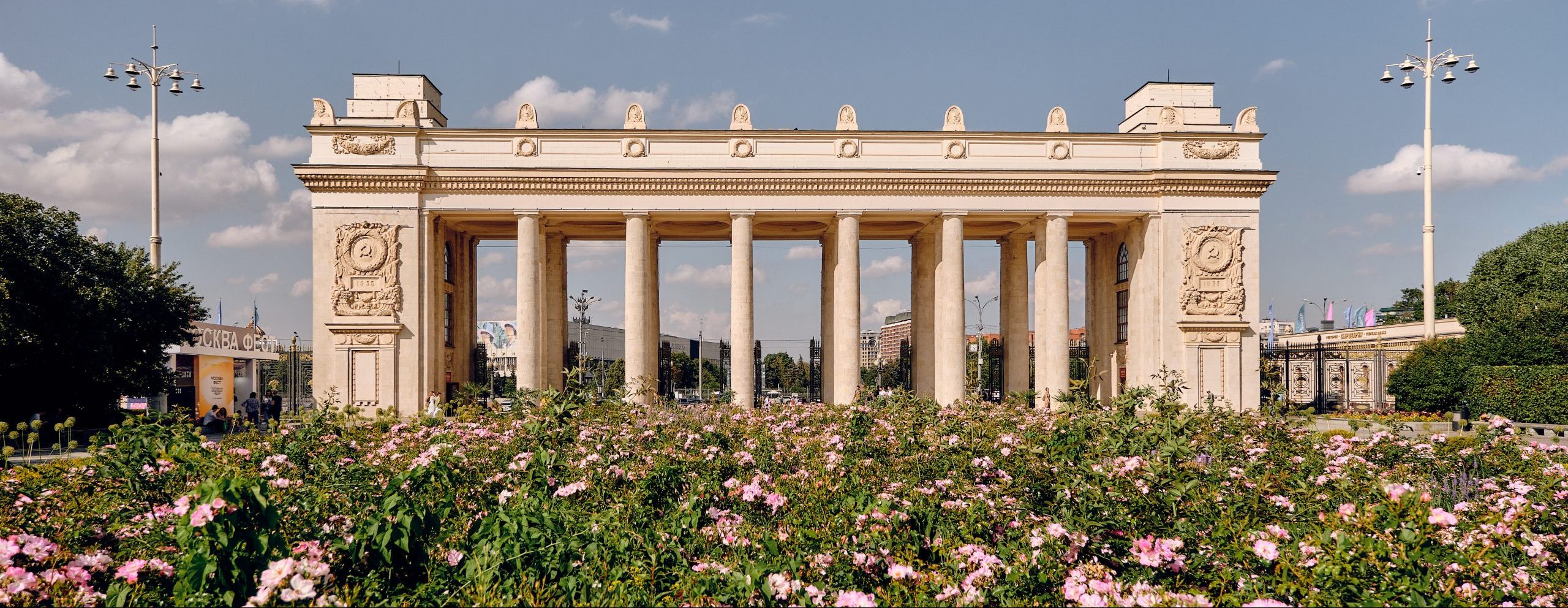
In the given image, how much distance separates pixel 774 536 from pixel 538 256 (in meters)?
26.4

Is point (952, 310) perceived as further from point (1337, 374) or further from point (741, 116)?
point (1337, 374)

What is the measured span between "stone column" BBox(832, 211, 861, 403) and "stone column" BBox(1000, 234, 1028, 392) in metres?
6.74

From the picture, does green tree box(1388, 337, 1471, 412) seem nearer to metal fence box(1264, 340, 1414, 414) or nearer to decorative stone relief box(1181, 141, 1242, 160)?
metal fence box(1264, 340, 1414, 414)

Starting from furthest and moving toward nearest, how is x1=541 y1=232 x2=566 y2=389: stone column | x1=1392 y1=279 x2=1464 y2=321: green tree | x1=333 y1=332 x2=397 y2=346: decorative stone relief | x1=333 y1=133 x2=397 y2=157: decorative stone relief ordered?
1. x1=1392 y1=279 x2=1464 y2=321: green tree
2. x1=541 y1=232 x2=566 y2=389: stone column
3. x1=333 y1=133 x2=397 y2=157: decorative stone relief
4. x1=333 y1=332 x2=397 y2=346: decorative stone relief

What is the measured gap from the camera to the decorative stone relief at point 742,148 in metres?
32.1

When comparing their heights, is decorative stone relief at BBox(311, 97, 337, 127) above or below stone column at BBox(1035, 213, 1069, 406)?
above

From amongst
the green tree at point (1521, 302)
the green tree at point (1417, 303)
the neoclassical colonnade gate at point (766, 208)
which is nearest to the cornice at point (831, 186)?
the neoclassical colonnade gate at point (766, 208)

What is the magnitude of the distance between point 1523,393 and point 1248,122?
13193mm

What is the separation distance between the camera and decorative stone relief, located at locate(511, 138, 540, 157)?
1240 inches

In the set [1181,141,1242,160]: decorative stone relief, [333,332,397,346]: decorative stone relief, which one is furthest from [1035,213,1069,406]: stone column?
[333,332,397,346]: decorative stone relief

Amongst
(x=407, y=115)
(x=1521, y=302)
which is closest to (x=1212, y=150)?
(x=1521, y=302)

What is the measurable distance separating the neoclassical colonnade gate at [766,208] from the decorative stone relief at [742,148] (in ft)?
0.24

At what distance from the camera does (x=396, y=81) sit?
32.7 metres

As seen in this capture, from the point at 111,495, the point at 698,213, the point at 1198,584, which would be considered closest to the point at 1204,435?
the point at 1198,584
